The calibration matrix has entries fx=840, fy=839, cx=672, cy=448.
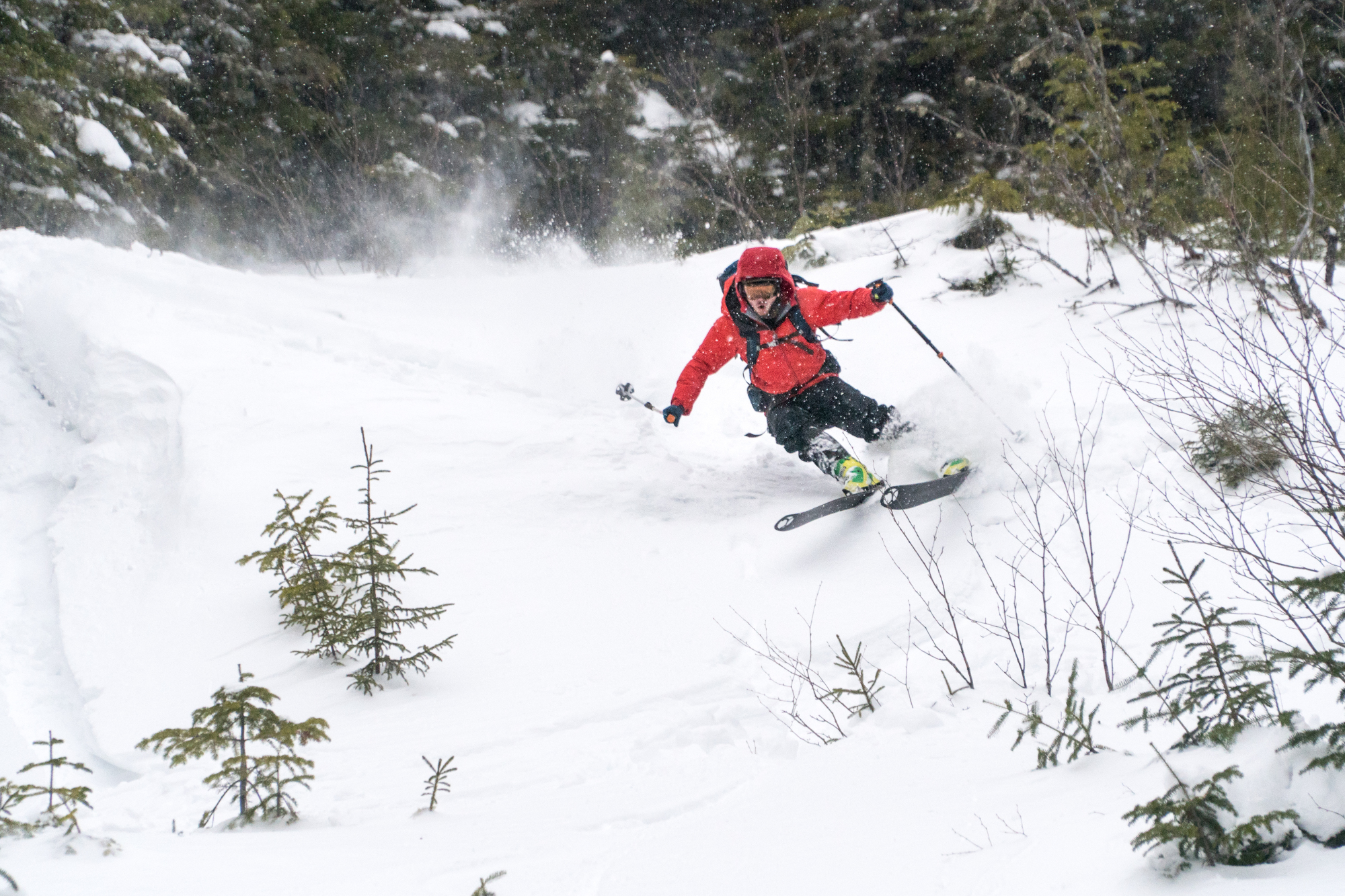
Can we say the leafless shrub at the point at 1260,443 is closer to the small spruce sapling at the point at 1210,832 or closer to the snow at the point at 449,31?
the small spruce sapling at the point at 1210,832

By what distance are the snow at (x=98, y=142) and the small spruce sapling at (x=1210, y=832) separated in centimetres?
1477

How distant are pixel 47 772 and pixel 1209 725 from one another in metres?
4.55

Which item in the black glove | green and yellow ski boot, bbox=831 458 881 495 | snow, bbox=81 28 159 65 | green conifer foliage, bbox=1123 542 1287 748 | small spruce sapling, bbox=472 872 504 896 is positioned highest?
snow, bbox=81 28 159 65

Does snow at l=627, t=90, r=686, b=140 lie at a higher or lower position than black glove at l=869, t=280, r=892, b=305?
lower

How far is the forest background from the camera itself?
13672 mm

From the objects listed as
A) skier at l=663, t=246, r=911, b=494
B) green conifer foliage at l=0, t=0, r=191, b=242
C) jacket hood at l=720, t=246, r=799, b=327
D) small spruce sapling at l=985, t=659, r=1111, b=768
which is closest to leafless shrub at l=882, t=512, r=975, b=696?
small spruce sapling at l=985, t=659, r=1111, b=768

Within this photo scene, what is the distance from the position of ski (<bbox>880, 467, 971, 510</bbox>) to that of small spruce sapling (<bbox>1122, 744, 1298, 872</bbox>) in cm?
309

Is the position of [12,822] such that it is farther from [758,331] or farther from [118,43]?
[118,43]

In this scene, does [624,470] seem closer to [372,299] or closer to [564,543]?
[564,543]

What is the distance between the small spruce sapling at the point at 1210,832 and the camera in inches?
60.3

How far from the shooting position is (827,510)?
508 centimetres

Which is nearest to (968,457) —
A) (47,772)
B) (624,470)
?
(624,470)

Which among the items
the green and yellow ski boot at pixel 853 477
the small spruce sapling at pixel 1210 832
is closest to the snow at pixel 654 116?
the green and yellow ski boot at pixel 853 477

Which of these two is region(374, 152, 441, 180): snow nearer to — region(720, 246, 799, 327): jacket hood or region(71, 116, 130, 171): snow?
region(71, 116, 130, 171): snow
